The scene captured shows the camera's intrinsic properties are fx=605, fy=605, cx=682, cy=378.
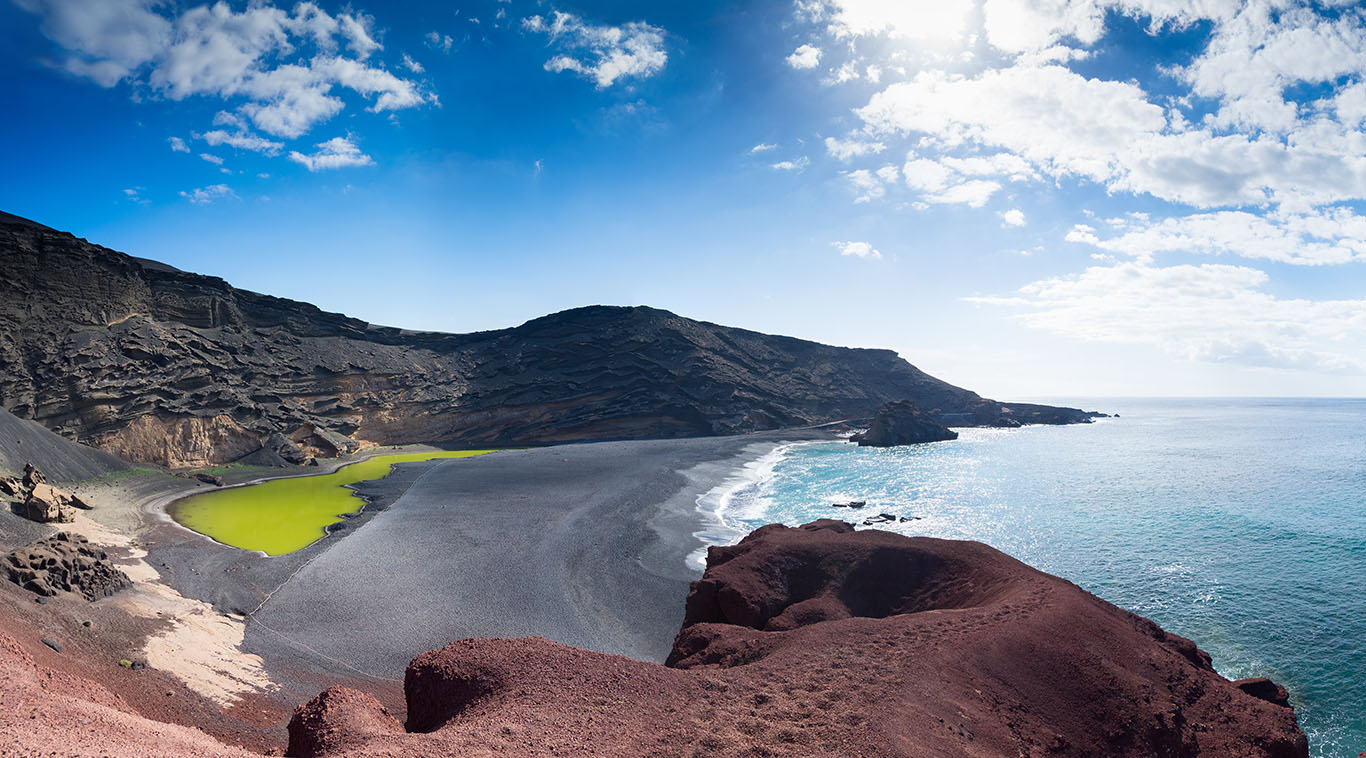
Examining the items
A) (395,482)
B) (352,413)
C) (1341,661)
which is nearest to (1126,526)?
(1341,661)

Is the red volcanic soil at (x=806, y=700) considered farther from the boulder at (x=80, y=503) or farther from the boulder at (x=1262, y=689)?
the boulder at (x=80, y=503)

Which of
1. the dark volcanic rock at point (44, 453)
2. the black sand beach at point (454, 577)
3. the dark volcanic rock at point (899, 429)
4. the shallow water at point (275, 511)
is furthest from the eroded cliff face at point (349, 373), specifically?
the black sand beach at point (454, 577)

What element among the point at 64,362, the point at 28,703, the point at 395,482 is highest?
the point at 64,362

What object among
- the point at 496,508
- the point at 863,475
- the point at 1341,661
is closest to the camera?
the point at 1341,661

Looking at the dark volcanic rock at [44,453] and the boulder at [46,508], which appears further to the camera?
the dark volcanic rock at [44,453]

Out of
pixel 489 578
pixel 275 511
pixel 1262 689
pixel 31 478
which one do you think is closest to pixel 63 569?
pixel 489 578

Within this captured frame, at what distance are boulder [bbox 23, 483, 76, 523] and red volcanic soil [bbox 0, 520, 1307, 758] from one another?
18.6m

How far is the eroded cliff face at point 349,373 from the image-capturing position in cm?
4416

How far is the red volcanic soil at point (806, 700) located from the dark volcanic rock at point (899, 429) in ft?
195

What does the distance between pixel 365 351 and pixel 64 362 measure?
81.2 feet

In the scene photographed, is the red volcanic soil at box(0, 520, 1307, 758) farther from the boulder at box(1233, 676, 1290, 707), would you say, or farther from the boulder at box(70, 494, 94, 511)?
the boulder at box(70, 494, 94, 511)

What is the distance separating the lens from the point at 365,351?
66000 millimetres

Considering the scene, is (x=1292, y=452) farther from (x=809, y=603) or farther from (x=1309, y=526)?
(x=809, y=603)

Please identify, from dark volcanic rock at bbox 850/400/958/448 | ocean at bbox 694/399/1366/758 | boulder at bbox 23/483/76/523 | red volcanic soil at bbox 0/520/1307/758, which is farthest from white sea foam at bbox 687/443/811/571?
boulder at bbox 23/483/76/523
